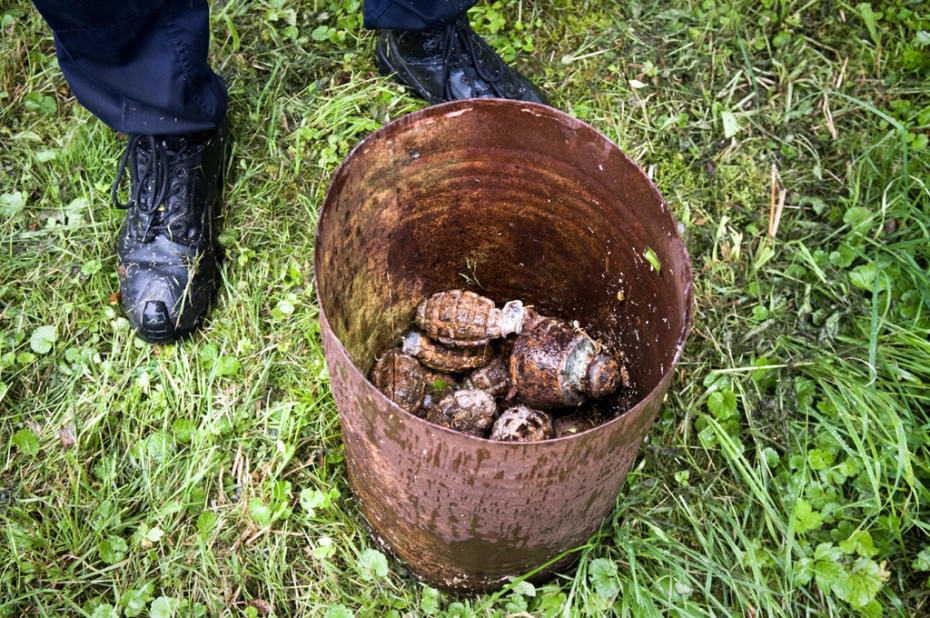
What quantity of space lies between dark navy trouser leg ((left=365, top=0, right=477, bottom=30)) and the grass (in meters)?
0.33

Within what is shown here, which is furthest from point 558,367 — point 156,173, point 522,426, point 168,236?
point 156,173

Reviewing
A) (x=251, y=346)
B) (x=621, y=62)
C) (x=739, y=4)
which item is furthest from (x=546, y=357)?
(x=739, y=4)

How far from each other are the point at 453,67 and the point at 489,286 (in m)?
0.95

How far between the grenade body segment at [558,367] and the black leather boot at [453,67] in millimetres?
1129

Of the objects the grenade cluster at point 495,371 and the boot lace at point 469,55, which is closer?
the grenade cluster at point 495,371

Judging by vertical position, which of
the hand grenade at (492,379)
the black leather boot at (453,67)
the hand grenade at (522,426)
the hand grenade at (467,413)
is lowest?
the hand grenade at (492,379)

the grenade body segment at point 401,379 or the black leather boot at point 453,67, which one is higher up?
the black leather boot at point 453,67

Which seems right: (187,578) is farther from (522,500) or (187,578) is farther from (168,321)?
(522,500)

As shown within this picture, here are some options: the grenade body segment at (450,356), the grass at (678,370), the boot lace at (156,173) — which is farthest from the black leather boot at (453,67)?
the grenade body segment at (450,356)

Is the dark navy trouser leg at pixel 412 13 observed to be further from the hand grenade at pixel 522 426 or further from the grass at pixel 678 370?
the hand grenade at pixel 522 426

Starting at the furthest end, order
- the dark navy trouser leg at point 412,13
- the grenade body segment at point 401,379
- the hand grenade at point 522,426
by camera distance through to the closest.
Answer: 1. the dark navy trouser leg at point 412,13
2. the grenade body segment at point 401,379
3. the hand grenade at point 522,426

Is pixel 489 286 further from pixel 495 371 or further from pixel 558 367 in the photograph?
pixel 558 367

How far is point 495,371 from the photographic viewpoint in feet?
7.97

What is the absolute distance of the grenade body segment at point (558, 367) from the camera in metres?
2.13
